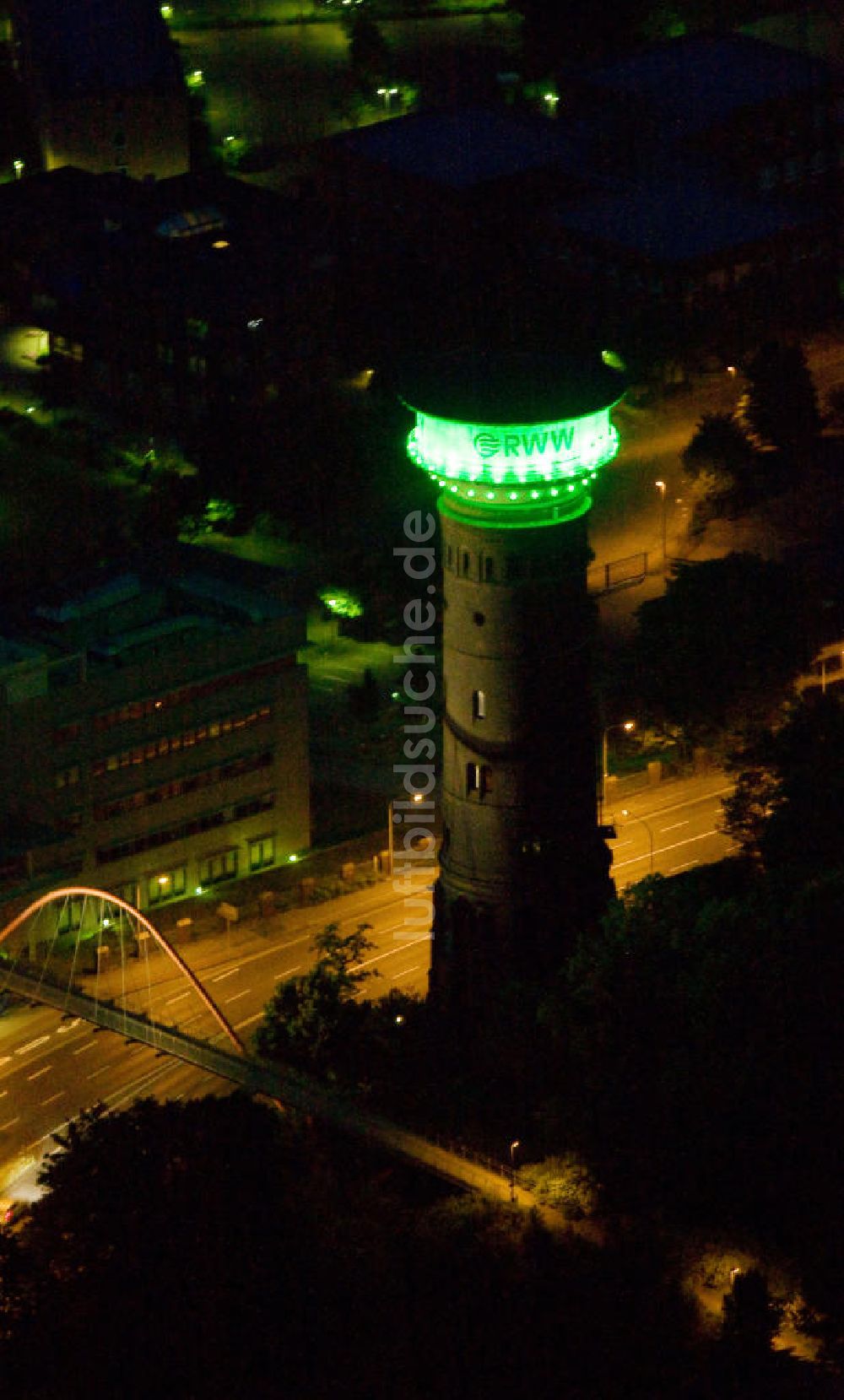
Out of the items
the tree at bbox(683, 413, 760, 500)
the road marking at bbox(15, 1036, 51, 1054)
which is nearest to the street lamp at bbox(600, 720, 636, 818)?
the tree at bbox(683, 413, 760, 500)

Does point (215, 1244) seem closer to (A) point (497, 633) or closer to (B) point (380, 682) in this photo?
(A) point (497, 633)

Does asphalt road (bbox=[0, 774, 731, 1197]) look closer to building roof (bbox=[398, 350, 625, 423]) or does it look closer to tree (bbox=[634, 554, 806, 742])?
tree (bbox=[634, 554, 806, 742])

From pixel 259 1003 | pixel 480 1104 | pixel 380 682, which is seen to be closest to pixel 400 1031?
pixel 480 1104

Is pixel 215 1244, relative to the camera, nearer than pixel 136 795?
Yes

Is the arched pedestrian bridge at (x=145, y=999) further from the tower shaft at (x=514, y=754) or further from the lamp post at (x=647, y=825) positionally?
the lamp post at (x=647, y=825)

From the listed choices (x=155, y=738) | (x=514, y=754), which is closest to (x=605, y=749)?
(x=155, y=738)

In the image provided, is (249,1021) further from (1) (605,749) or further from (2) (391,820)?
(1) (605,749)
